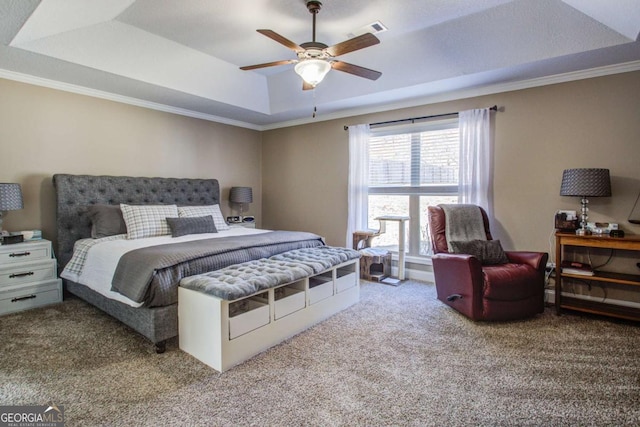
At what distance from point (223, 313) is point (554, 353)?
2367 millimetres

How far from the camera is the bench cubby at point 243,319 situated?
214 cm

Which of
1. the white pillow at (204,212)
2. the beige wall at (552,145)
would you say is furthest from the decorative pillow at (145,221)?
the beige wall at (552,145)

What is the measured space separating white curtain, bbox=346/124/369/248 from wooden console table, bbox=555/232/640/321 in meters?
2.30

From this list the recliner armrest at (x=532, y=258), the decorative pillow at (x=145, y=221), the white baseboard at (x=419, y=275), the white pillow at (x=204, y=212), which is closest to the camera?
the recliner armrest at (x=532, y=258)

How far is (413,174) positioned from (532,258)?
5.71 ft

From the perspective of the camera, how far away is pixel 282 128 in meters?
5.61

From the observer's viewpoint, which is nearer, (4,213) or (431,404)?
(431,404)

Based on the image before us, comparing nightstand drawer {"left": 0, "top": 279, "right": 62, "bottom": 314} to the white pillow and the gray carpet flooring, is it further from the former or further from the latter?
the white pillow

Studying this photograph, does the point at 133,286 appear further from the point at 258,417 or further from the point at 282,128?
the point at 282,128

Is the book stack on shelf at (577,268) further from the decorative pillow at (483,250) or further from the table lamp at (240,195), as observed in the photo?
the table lamp at (240,195)

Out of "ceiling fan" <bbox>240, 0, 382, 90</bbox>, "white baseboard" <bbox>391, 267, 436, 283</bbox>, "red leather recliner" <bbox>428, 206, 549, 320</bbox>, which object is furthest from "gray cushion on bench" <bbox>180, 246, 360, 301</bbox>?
"ceiling fan" <bbox>240, 0, 382, 90</bbox>

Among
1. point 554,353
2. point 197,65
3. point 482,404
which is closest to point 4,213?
point 197,65

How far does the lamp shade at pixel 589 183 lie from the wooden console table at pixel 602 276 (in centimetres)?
38

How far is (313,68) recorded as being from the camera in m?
2.52
